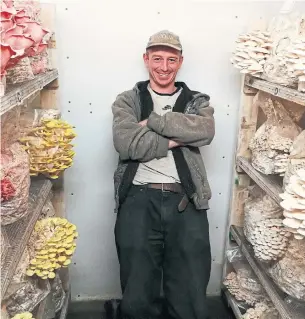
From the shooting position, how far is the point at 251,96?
88.7 inches

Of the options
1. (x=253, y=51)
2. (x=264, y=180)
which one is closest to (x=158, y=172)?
(x=264, y=180)

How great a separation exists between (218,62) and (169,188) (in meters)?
0.71

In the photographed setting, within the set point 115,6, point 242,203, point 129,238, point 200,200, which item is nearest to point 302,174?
point 200,200

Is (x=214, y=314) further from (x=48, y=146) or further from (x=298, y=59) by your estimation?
(x=298, y=59)

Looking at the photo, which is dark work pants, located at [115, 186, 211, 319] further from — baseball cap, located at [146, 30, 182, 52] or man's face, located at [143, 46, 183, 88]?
baseball cap, located at [146, 30, 182, 52]

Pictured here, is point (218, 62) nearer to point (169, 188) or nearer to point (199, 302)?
point (169, 188)

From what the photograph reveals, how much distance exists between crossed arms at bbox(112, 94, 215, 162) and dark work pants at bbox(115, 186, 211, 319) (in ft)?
0.73

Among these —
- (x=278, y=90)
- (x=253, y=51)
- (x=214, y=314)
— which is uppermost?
(x=253, y=51)

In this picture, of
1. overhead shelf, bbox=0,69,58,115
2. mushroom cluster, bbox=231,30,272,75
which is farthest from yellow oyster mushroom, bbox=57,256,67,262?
Answer: mushroom cluster, bbox=231,30,272,75

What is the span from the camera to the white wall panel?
2164 millimetres

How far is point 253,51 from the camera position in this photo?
1.98 meters

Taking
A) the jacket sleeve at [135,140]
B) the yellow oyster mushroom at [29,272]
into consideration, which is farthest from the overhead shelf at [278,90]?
the yellow oyster mushroom at [29,272]

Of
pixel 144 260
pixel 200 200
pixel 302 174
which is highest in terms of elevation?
pixel 302 174

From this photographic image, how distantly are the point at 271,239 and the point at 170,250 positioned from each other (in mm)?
518
